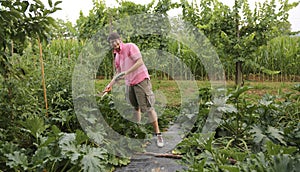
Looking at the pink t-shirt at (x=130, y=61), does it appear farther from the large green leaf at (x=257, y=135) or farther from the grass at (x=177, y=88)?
the grass at (x=177, y=88)

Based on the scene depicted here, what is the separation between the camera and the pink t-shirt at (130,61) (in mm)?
3668

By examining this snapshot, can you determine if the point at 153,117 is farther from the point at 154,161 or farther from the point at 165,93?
the point at 165,93

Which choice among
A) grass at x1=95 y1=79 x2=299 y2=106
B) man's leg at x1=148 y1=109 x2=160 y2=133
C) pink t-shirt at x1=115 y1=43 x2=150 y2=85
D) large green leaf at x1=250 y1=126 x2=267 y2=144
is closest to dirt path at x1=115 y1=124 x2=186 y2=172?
man's leg at x1=148 y1=109 x2=160 y2=133

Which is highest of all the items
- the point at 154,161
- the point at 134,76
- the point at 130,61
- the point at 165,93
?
the point at 130,61

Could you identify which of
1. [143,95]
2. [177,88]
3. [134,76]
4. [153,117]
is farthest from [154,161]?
[177,88]

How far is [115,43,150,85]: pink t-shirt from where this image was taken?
12.0 feet

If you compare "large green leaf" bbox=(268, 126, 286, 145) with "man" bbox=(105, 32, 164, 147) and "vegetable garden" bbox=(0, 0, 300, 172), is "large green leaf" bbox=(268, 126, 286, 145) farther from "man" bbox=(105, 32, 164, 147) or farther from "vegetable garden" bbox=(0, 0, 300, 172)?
"man" bbox=(105, 32, 164, 147)

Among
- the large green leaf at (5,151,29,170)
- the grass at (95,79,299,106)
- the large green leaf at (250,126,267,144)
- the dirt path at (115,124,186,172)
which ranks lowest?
the dirt path at (115,124,186,172)

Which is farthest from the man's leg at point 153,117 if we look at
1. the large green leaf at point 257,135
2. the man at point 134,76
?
the large green leaf at point 257,135

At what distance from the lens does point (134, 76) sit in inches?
152

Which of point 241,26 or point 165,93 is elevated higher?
point 241,26

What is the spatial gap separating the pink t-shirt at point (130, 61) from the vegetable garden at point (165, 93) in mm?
467

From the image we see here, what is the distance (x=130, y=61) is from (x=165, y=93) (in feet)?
8.41

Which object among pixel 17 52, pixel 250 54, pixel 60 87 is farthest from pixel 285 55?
pixel 17 52
